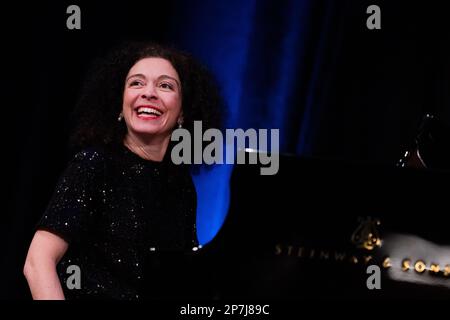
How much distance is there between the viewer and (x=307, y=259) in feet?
5.43

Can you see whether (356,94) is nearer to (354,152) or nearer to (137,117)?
(354,152)

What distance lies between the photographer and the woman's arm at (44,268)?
185cm

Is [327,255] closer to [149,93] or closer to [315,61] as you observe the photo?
[149,93]

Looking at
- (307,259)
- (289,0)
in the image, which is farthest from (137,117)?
(289,0)

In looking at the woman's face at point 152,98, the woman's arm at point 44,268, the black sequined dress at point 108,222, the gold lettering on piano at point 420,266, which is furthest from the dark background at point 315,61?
the gold lettering on piano at point 420,266

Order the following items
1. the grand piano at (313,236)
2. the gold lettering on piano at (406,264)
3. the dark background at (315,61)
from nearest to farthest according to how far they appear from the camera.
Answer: the grand piano at (313,236) → the gold lettering on piano at (406,264) → the dark background at (315,61)

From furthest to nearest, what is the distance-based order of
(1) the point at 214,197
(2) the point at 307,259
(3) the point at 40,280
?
(1) the point at 214,197
(3) the point at 40,280
(2) the point at 307,259

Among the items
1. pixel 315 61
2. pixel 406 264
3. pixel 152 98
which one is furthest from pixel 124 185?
pixel 315 61

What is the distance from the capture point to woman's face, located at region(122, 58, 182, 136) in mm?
2258

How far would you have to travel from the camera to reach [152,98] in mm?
2270

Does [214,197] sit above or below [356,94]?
below

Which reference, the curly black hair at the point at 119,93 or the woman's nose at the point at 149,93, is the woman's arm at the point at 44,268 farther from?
the woman's nose at the point at 149,93

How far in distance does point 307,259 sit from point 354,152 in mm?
2341

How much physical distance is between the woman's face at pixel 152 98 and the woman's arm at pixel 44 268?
506mm
